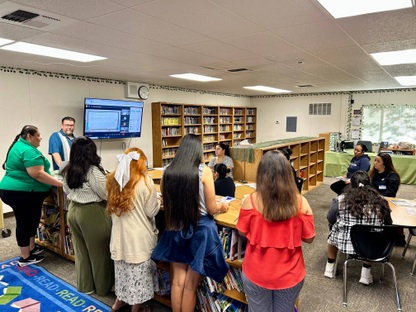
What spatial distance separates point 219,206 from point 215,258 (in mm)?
355

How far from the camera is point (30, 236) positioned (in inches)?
129

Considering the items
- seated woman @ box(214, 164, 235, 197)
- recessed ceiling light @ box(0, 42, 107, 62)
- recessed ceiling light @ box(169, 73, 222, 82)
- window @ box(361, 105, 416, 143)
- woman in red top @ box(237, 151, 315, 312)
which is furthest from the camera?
window @ box(361, 105, 416, 143)

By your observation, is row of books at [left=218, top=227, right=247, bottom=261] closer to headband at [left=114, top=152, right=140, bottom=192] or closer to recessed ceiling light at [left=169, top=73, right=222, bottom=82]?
headband at [left=114, top=152, right=140, bottom=192]

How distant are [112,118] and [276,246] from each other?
4982 millimetres

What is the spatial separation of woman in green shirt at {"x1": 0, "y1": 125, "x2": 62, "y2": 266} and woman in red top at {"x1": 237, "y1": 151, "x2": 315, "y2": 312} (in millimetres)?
2245

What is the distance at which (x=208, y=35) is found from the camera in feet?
9.77

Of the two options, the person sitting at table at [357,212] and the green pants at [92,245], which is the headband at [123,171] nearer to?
the green pants at [92,245]

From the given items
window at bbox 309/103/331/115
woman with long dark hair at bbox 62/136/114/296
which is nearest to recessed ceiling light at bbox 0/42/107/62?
woman with long dark hair at bbox 62/136/114/296

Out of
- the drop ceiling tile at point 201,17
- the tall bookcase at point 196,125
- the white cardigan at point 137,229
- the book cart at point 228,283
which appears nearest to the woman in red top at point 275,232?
the book cart at point 228,283

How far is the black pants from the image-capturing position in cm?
308

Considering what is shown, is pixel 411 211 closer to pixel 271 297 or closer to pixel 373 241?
pixel 373 241

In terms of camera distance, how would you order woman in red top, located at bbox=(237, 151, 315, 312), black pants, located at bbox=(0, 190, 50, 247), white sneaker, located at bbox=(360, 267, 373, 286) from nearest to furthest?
woman in red top, located at bbox=(237, 151, 315, 312)
white sneaker, located at bbox=(360, 267, 373, 286)
black pants, located at bbox=(0, 190, 50, 247)

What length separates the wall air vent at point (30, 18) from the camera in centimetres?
220

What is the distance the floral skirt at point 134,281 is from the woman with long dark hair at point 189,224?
0.24 metres
